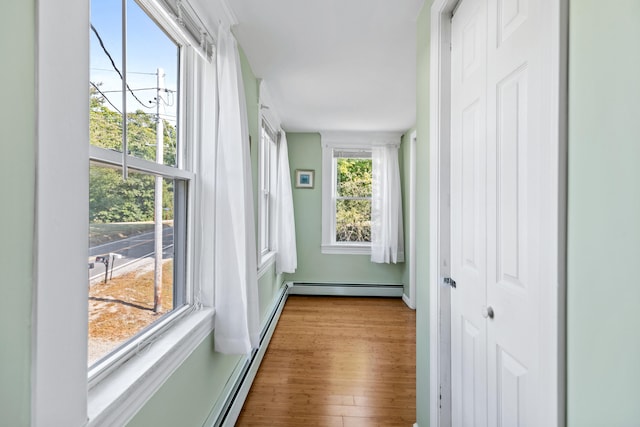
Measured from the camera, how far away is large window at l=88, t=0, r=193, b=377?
35.9 inches

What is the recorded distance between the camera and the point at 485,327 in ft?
3.56

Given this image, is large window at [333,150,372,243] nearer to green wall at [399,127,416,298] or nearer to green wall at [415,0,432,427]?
green wall at [399,127,416,298]

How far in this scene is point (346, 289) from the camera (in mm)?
4453

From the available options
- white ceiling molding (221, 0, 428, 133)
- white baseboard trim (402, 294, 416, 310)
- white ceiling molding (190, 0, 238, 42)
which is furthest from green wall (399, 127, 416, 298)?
white ceiling molding (190, 0, 238, 42)

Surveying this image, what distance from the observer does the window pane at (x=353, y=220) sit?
4.52m

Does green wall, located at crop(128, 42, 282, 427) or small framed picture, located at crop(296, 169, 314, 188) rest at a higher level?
small framed picture, located at crop(296, 169, 314, 188)

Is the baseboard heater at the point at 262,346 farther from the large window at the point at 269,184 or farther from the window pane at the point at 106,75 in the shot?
the window pane at the point at 106,75

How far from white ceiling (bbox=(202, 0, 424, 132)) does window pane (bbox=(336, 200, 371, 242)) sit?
1.44 metres

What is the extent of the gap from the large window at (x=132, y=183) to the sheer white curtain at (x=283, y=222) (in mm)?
2271

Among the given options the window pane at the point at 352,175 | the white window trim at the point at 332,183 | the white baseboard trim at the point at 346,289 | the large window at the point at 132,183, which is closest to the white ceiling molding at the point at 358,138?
the white window trim at the point at 332,183
